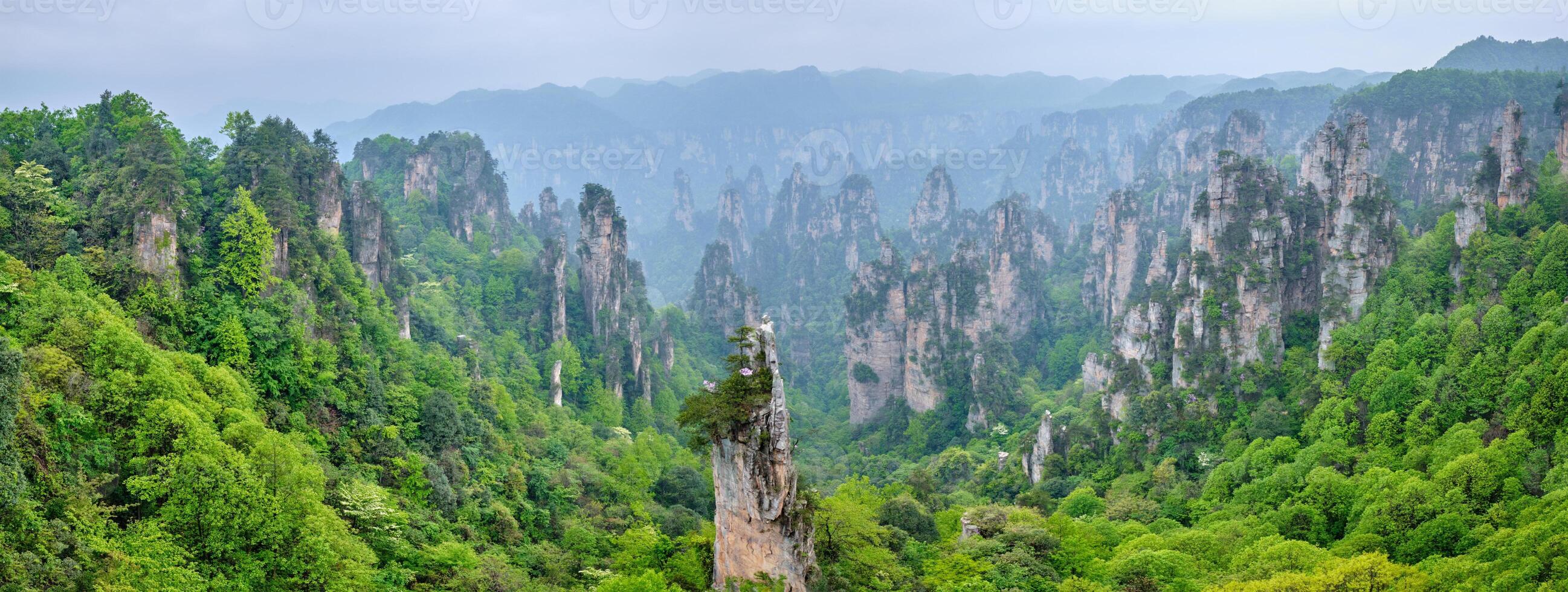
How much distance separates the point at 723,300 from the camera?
104 meters

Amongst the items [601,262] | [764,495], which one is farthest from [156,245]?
[601,262]

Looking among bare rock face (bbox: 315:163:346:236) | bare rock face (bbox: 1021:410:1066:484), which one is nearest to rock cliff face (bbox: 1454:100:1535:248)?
bare rock face (bbox: 1021:410:1066:484)

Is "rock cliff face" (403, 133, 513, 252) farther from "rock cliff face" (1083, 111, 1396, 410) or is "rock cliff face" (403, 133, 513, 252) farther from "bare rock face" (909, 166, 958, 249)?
"bare rock face" (909, 166, 958, 249)

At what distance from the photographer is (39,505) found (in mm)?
20922

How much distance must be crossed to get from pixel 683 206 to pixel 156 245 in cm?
15012

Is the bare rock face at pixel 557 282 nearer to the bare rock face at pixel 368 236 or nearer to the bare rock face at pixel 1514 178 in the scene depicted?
the bare rock face at pixel 368 236

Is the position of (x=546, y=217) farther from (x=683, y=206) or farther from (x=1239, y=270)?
(x=683, y=206)

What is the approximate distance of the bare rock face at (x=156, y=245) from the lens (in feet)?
105

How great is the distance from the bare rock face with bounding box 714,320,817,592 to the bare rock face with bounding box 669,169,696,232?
154877 millimetres

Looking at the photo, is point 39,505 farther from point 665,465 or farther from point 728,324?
point 728,324

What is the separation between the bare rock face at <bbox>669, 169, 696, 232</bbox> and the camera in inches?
7146

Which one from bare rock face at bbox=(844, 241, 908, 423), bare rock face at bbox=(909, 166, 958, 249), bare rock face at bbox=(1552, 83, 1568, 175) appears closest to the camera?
bare rock face at bbox=(1552, 83, 1568, 175)

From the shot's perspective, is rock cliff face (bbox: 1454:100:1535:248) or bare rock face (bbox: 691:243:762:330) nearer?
rock cliff face (bbox: 1454:100:1535:248)

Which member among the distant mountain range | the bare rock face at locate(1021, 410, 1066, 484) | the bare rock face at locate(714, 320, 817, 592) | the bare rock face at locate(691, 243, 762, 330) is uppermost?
the distant mountain range
